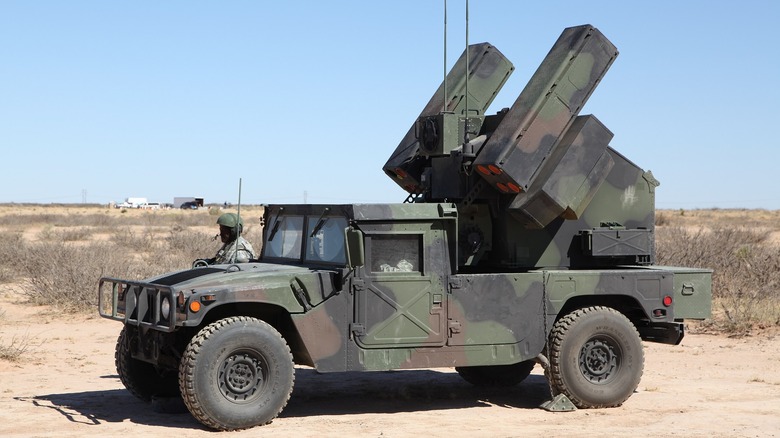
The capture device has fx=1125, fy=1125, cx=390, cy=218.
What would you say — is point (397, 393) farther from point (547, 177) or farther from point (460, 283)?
point (547, 177)

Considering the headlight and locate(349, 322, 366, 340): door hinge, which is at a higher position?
the headlight

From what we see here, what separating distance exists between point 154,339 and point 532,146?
346cm

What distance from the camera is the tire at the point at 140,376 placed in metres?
9.48

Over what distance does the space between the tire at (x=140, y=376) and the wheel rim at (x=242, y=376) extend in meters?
1.32

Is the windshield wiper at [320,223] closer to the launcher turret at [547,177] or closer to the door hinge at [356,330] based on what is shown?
the door hinge at [356,330]

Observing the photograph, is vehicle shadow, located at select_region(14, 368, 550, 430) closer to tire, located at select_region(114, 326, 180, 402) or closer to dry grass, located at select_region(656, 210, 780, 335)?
tire, located at select_region(114, 326, 180, 402)

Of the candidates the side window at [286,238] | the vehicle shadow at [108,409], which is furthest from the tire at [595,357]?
the vehicle shadow at [108,409]

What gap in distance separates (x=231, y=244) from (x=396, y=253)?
231 centimetres

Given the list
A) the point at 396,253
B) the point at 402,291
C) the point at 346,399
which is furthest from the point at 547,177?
the point at 346,399

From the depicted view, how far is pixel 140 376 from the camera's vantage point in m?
9.55

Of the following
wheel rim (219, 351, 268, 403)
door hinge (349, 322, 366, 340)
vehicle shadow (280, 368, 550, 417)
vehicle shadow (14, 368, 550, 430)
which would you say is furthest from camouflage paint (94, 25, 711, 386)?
vehicle shadow (280, 368, 550, 417)

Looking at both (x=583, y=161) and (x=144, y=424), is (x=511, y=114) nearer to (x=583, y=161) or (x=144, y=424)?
(x=583, y=161)

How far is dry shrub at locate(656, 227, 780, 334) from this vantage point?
15.5 metres

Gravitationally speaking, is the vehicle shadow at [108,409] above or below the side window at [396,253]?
below
